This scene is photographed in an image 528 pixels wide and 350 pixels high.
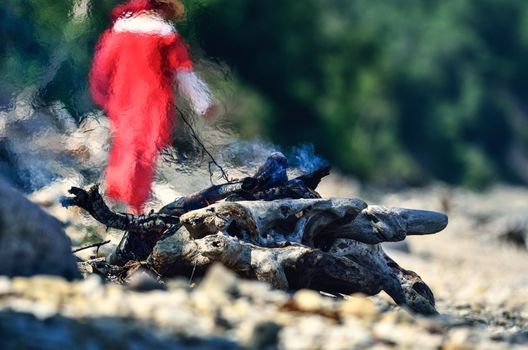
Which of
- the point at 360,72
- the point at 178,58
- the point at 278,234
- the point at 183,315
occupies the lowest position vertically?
the point at 183,315

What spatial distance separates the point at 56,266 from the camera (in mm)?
7527

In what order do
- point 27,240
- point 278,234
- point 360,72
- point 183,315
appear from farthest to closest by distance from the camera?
point 360,72, point 278,234, point 27,240, point 183,315

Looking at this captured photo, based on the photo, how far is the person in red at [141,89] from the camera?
32.2ft

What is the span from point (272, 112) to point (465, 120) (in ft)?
131

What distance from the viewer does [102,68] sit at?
9.98 metres

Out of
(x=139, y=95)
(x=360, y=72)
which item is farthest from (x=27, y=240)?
(x=360, y=72)

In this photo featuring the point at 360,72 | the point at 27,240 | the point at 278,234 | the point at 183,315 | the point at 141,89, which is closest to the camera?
the point at 183,315

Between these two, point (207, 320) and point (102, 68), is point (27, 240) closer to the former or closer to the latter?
point (207, 320)

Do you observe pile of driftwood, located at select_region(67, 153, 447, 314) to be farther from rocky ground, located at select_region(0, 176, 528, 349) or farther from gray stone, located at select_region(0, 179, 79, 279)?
gray stone, located at select_region(0, 179, 79, 279)

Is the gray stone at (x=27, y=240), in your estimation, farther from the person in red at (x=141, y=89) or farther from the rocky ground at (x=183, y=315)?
the person in red at (x=141, y=89)

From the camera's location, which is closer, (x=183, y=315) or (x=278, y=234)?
(x=183, y=315)

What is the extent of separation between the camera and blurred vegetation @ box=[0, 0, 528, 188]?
10609 millimetres

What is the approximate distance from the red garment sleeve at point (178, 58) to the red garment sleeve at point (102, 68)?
412mm

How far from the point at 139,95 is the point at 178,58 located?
1.25ft
